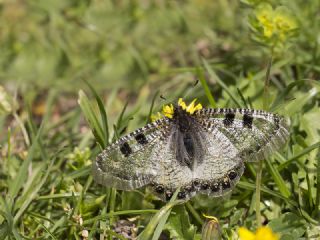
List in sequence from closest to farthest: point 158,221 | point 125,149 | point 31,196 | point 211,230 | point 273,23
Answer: point 211,230 < point 158,221 < point 125,149 < point 31,196 < point 273,23

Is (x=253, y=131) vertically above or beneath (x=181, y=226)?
above

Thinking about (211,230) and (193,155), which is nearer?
(211,230)

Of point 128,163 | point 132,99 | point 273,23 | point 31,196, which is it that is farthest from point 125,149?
point 132,99

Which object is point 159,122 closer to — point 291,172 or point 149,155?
point 149,155

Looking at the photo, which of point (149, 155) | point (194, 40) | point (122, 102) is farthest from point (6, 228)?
point (194, 40)

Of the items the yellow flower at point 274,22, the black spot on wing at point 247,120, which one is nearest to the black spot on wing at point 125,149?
the black spot on wing at point 247,120

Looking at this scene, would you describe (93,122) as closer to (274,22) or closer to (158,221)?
(158,221)

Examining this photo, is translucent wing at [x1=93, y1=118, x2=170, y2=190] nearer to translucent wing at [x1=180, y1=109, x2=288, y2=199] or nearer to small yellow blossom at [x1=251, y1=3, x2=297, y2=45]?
translucent wing at [x1=180, y1=109, x2=288, y2=199]
